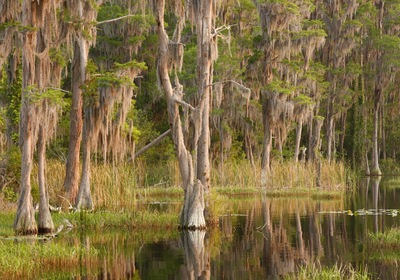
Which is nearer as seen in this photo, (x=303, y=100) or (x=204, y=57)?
(x=204, y=57)

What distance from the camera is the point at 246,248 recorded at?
1680 centimetres

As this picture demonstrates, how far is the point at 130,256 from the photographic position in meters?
15.5

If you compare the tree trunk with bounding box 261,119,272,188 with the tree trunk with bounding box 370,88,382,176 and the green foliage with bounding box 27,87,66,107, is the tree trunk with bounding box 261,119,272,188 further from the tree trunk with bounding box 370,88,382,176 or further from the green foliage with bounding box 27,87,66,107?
the green foliage with bounding box 27,87,66,107

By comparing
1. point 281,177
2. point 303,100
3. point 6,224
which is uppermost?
point 303,100

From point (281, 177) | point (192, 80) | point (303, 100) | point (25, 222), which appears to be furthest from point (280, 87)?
point (25, 222)

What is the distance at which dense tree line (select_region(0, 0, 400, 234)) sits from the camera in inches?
756

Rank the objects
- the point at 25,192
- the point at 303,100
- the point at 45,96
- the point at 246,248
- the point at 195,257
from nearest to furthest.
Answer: the point at 195,257 → the point at 246,248 → the point at 45,96 → the point at 25,192 → the point at 303,100

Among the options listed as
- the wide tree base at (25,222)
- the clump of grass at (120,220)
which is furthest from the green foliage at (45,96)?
the clump of grass at (120,220)

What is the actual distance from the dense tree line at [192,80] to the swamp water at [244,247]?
1.59 m

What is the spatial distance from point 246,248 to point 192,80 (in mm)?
20319

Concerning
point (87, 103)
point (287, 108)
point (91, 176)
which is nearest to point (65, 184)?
point (91, 176)

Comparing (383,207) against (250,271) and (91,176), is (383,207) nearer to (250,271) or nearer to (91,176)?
(91,176)

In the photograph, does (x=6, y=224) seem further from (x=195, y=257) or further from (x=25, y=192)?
(x=195, y=257)

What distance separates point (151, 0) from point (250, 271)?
34.3 feet
